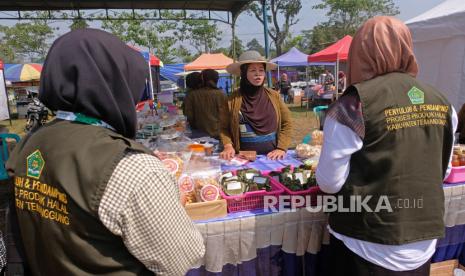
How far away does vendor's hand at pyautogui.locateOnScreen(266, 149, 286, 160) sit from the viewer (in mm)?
2711

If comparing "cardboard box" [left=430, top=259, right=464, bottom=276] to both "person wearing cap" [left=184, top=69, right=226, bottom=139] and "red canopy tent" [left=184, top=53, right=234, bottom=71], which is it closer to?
"person wearing cap" [left=184, top=69, right=226, bottom=139]

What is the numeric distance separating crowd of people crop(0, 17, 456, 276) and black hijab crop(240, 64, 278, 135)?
1428 mm

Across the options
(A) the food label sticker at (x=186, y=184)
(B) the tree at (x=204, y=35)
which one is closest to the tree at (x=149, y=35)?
(B) the tree at (x=204, y=35)

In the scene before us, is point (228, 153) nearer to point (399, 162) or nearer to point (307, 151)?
point (307, 151)

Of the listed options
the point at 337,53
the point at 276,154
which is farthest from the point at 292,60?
the point at 276,154

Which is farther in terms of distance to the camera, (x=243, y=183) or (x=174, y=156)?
(x=174, y=156)

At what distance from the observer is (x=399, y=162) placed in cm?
129

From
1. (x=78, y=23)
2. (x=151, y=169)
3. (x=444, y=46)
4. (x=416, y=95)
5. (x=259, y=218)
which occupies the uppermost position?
(x=78, y=23)

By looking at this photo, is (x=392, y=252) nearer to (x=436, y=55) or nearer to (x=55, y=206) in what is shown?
(x=55, y=206)

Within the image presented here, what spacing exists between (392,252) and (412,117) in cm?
57

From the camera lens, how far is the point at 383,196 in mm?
1315

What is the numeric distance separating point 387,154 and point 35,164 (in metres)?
1.25

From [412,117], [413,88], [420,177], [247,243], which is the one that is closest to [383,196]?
[420,177]

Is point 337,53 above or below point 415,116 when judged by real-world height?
above
